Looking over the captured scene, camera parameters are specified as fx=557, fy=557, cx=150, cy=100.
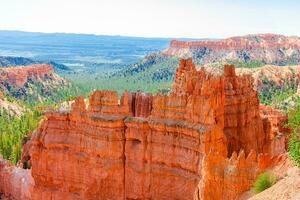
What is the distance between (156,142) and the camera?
33.7 meters

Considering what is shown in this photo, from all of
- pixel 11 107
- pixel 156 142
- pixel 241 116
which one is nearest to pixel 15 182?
pixel 156 142

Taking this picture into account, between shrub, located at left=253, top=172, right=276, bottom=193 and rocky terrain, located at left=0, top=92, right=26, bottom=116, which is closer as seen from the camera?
shrub, located at left=253, top=172, right=276, bottom=193

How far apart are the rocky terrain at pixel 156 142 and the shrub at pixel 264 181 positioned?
7.90ft

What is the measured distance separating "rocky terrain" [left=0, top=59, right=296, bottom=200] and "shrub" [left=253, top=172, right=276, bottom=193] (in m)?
2.41

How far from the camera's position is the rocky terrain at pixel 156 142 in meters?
31.0

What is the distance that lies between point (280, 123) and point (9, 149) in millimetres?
41278

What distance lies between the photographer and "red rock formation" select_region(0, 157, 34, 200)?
44688 millimetres

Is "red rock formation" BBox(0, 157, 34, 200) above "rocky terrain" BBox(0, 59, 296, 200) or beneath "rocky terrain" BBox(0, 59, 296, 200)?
beneath

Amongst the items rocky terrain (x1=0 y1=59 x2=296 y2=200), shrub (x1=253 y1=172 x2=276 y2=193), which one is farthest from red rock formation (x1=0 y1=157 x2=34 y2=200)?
shrub (x1=253 y1=172 x2=276 y2=193)

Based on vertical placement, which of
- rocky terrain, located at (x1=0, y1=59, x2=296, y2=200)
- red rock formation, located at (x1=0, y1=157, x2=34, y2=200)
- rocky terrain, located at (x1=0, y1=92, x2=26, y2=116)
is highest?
rocky terrain, located at (x1=0, y1=59, x2=296, y2=200)

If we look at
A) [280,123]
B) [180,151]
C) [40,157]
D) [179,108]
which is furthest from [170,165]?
[280,123]

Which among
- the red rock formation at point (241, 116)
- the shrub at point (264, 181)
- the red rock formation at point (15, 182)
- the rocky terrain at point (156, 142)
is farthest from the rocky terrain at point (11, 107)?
the shrub at point (264, 181)

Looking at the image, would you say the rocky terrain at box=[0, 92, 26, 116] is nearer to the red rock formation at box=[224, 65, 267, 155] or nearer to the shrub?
the red rock formation at box=[224, 65, 267, 155]

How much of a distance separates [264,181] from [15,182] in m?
28.6
